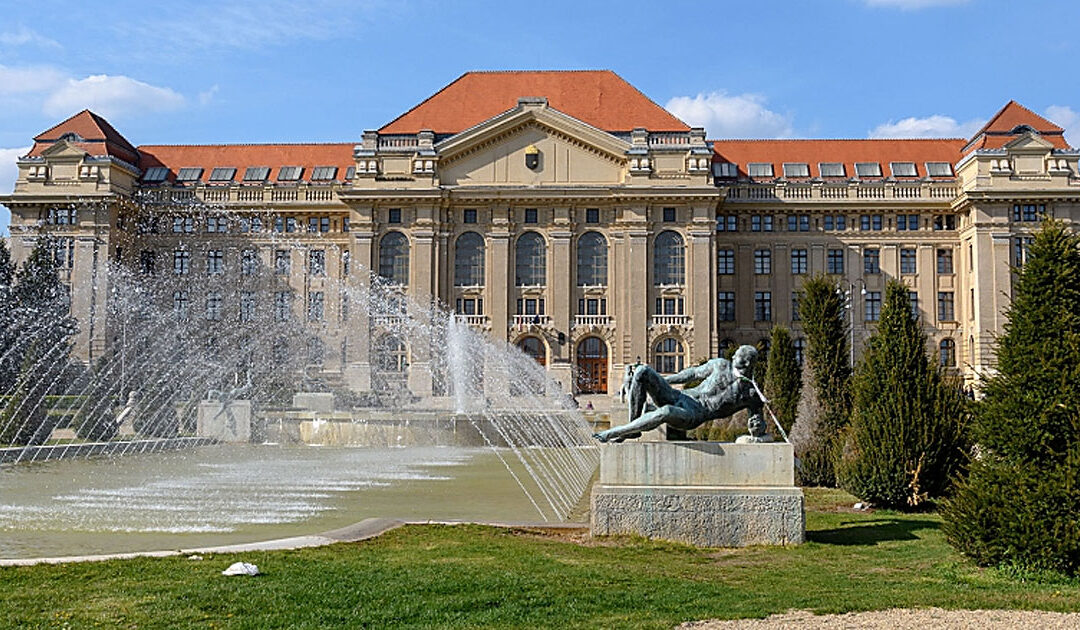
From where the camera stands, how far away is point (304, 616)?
882 centimetres

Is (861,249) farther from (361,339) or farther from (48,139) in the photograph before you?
(48,139)

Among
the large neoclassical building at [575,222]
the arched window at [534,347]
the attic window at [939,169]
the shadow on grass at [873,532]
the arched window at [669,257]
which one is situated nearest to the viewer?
the shadow on grass at [873,532]

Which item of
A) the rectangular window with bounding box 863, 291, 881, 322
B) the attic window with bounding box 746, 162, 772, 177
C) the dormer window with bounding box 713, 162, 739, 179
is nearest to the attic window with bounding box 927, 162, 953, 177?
the rectangular window with bounding box 863, 291, 881, 322

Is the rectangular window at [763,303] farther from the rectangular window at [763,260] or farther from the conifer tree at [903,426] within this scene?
the conifer tree at [903,426]

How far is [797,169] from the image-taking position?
218ft

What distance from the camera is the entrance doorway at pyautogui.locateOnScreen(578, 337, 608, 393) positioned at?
6047 centimetres

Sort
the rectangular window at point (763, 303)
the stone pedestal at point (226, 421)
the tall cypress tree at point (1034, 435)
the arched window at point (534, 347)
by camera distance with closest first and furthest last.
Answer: the tall cypress tree at point (1034, 435) → the stone pedestal at point (226, 421) → the arched window at point (534, 347) → the rectangular window at point (763, 303)

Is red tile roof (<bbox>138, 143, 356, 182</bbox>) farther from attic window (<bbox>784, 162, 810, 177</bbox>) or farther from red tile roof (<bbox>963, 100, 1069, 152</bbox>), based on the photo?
red tile roof (<bbox>963, 100, 1069, 152</bbox>)

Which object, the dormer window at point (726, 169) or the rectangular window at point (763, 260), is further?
the dormer window at point (726, 169)

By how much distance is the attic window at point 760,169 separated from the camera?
66.2 meters

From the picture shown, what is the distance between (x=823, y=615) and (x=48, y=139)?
66489mm

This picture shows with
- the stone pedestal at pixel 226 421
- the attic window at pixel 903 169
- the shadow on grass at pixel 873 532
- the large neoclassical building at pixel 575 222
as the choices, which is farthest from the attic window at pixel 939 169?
the shadow on grass at pixel 873 532

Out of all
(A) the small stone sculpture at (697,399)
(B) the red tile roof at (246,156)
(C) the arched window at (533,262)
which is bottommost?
(A) the small stone sculpture at (697,399)

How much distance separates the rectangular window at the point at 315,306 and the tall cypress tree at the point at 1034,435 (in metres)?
54.2
